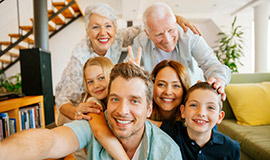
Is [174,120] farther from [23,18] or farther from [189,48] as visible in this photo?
[23,18]

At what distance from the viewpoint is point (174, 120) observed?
1.54m

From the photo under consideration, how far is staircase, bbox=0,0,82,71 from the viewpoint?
554 cm

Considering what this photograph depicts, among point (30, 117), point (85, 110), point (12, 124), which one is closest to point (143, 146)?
point (85, 110)

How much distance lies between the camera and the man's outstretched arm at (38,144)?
70 cm

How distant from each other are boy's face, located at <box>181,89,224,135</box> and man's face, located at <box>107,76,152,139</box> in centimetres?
37

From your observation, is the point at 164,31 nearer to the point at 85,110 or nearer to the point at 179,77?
the point at 179,77

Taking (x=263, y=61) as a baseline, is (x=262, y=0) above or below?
above

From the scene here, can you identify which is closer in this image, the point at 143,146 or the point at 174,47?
the point at 143,146

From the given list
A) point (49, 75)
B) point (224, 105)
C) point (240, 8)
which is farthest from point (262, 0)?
point (49, 75)

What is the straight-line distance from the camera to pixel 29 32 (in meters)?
5.86

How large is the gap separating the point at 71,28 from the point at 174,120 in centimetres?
711

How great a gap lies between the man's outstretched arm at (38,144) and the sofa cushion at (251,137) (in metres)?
1.59

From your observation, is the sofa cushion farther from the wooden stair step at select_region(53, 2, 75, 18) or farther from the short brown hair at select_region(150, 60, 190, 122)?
the wooden stair step at select_region(53, 2, 75, 18)

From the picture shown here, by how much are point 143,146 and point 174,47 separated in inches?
37.0
